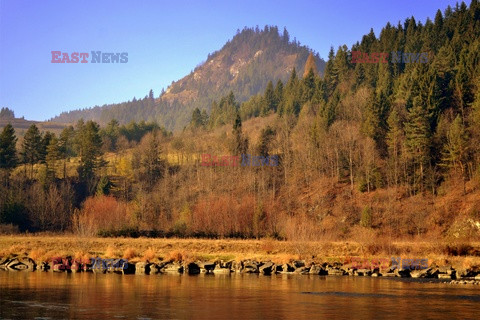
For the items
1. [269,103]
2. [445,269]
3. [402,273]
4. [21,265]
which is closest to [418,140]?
[445,269]

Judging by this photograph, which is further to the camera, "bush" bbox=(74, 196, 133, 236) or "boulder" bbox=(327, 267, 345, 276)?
"bush" bbox=(74, 196, 133, 236)

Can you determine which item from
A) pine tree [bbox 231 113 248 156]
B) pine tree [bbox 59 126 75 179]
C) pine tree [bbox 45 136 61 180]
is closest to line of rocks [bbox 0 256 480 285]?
pine tree [bbox 45 136 61 180]

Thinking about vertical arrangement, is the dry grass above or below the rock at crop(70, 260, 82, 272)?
above

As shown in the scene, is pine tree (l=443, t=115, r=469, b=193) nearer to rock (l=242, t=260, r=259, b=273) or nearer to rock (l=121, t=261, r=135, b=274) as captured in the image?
rock (l=242, t=260, r=259, b=273)

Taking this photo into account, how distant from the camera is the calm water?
23.4 meters

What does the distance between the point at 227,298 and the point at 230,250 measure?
921 inches

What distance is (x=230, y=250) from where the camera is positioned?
168 ft

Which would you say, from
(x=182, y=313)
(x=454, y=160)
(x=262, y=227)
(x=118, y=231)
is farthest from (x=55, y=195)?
(x=182, y=313)

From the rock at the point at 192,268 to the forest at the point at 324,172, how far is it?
10058 millimetres

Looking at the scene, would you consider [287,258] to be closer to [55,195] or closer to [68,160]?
[55,195]

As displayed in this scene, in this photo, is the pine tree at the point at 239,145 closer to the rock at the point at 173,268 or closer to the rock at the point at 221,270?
the rock at the point at 173,268

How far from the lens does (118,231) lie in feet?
208

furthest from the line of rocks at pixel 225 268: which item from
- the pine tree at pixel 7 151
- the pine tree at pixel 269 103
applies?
the pine tree at pixel 269 103

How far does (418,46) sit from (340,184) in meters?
48.0
